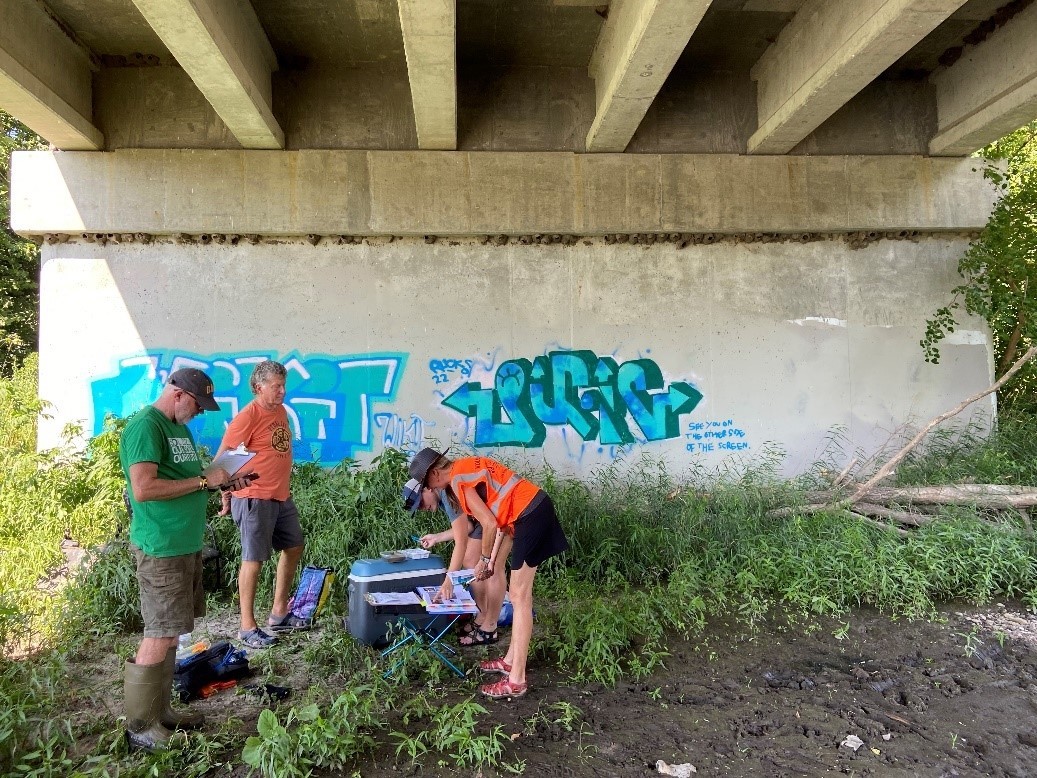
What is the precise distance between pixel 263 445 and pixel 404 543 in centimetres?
180

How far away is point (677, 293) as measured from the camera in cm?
834

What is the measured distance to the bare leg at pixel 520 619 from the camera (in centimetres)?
391

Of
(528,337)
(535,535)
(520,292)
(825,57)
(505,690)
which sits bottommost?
(505,690)

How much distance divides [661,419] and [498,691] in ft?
16.1

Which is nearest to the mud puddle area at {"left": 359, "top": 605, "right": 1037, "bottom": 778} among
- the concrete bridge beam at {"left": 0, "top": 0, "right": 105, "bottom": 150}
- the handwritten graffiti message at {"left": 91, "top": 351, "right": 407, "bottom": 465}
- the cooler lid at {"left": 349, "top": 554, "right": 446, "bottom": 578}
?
the cooler lid at {"left": 349, "top": 554, "right": 446, "bottom": 578}

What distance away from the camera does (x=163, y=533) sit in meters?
3.46

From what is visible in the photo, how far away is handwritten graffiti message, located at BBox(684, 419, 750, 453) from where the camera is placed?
27.2 feet

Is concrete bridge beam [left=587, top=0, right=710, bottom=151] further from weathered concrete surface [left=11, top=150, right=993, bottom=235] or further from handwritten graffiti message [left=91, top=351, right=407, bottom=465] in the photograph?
handwritten graffiti message [left=91, top=351, right=407, bottom=465]

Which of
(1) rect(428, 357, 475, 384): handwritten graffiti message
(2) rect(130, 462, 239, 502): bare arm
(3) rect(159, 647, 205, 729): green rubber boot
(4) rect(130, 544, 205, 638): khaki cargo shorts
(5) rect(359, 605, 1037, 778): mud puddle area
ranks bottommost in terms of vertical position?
(5) rect(359, 605, 1037, 778): mud puddle area

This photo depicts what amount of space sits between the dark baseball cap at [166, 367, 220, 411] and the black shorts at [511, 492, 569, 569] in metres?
1.80

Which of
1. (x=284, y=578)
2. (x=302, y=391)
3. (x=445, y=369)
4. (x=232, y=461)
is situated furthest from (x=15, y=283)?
(x=232, y=461)

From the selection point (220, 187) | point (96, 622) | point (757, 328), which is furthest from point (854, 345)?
point (96, 622)

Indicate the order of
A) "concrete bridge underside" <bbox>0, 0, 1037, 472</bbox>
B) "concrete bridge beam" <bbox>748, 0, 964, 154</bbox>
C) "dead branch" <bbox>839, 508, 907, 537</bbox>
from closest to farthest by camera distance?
1. "concrete bridge beam" <bbox>748, 0, 964, 154</bbox>
2. "dead branch" <bbox>839, 508, 907, 537</bbox>
3. "concrete bridge underside" <bbox>0, 0, 1037, 472</bbox>

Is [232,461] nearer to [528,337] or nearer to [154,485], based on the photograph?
[154,485]
